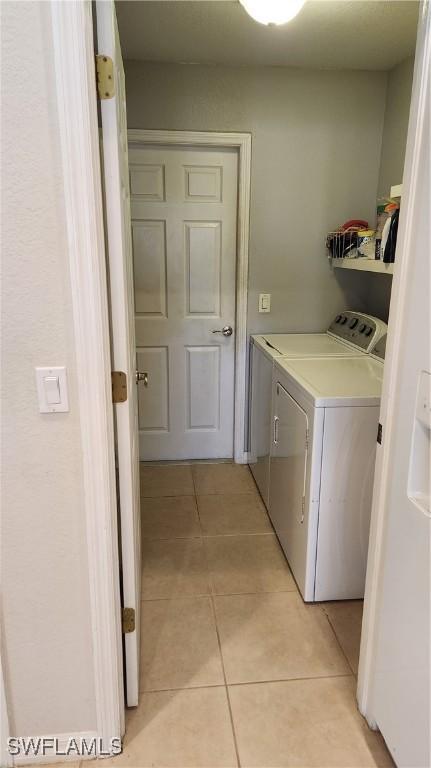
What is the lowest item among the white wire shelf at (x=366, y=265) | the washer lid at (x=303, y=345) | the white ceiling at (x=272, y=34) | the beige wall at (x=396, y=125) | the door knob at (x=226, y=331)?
the washer lid at (x=303, y=345)

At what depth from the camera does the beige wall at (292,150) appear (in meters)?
2.76

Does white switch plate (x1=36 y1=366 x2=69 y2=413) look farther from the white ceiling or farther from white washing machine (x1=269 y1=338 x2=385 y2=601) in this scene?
the white ceiling

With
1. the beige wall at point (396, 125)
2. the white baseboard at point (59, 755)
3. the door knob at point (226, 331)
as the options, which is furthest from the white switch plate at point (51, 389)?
the beige wall at point (396, 125)

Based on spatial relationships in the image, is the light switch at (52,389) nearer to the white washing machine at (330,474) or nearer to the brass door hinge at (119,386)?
the brass door hinge at (119,386)

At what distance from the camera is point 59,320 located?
1118mm

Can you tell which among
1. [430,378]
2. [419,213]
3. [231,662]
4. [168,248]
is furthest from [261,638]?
[168,248]

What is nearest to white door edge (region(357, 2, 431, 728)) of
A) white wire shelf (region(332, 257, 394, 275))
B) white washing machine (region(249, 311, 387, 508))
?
white wire shelf (region(332, 257, 394, 275))

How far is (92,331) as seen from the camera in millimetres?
1122

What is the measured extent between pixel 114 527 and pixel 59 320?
57 cm

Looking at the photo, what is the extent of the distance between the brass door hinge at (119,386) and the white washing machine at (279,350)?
53.5 inches

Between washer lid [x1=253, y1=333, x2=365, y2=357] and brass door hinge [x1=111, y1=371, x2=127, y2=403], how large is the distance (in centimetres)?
138

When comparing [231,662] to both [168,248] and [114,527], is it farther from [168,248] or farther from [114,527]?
[168,248]

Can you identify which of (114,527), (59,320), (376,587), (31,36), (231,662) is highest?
(31,36)

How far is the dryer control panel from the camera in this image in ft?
8.38
